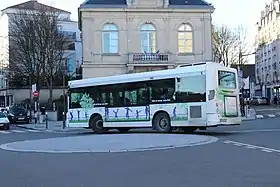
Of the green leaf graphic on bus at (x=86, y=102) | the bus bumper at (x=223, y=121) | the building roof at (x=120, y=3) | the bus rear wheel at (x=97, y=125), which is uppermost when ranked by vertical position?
the building roof at (x=120, y=3)

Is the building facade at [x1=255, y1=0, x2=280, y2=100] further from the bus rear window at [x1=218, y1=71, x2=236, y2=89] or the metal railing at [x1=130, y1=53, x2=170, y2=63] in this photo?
the bus rear window at [x1=218, y1=71, x2=236, y2=89]

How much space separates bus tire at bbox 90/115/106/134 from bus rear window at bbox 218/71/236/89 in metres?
7.62

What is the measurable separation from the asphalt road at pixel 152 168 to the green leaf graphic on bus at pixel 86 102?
11.5 meters

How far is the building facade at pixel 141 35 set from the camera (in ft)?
159

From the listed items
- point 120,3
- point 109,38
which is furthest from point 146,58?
point 120,3

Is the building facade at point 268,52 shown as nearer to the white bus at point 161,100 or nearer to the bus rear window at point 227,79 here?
the white bus at point 161,100

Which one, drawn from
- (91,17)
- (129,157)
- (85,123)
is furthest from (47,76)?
(129,157)

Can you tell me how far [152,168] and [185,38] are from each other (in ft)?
129

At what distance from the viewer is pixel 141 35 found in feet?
163

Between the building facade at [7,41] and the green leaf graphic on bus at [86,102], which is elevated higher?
the building facade at [7,41]

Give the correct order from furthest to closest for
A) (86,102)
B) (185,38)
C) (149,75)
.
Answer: (185,38) < (86,102) < (149,75)

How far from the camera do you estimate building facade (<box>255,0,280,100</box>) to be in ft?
307

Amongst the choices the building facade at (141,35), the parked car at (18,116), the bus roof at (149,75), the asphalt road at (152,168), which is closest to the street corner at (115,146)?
the asphalt road at (152,168)

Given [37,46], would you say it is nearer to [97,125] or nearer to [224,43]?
[224,43]
